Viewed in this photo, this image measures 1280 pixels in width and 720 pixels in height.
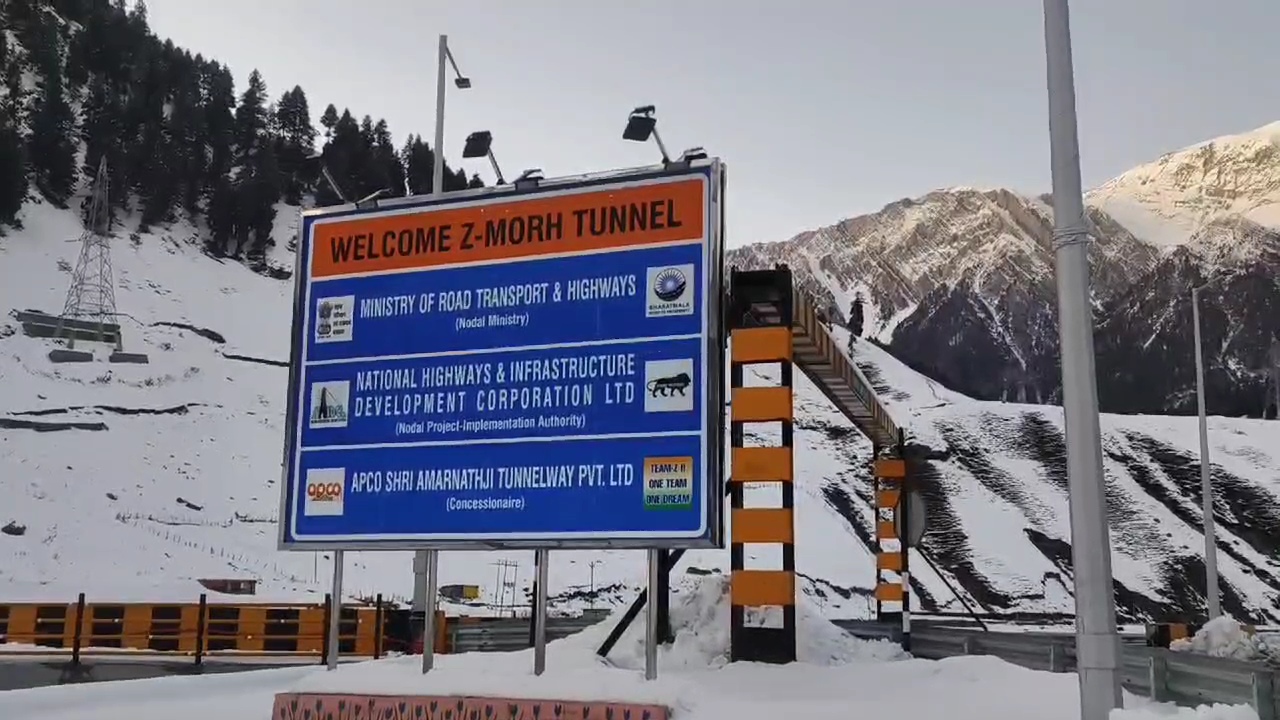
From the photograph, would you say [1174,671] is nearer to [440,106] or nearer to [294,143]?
[440,106]

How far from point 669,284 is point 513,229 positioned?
1694mm

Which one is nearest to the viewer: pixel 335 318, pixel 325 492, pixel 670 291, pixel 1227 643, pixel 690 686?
pixel 690 686

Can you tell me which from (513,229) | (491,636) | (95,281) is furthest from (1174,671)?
(95,281)

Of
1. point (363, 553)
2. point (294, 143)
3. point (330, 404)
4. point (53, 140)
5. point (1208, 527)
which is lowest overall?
point (363, 553)

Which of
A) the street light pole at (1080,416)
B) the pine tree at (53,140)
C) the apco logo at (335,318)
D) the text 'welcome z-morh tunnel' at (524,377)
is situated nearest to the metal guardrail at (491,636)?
the text 'welcome z-morh tunnel' at (524,377)

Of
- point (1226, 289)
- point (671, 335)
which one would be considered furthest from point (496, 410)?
point (1226, 289)

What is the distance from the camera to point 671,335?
9.19 metres

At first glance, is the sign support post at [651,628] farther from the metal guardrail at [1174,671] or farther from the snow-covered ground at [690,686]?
the metal guardrail at [1174,671]

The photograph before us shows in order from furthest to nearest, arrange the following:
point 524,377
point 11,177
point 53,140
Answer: point 53,140, point 11,177, point 524,377

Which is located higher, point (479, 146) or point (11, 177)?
point (11, 177)

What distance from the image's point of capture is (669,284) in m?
9.32

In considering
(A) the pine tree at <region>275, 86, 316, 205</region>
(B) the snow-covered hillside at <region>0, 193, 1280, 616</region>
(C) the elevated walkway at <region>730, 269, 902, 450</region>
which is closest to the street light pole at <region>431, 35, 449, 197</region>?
(C) the elevated walkway at <region>730, 269, 902, 450</region>

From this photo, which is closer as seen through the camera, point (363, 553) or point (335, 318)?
point (335, 318)

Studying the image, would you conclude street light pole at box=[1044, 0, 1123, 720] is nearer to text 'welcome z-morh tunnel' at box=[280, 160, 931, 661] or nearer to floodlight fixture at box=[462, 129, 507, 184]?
text 'welcome z-morh tunnel' at box=[280, 160, 931, 661]
